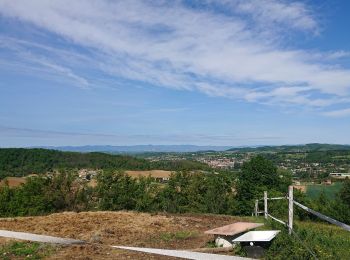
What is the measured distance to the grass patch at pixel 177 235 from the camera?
39.1 ft

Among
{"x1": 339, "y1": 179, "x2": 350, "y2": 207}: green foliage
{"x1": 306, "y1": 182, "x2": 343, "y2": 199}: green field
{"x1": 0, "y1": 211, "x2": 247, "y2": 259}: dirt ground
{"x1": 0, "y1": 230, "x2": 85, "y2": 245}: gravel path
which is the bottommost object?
{"x1": 306, "y1": 182, "x2": 343, "y2": 199}: green field

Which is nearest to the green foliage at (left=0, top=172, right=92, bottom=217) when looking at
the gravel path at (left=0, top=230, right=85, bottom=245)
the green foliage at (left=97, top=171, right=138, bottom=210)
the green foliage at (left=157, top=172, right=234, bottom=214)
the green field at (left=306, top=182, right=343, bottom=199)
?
the green foliage at (left=97, top=171, right=138, bottom=210)

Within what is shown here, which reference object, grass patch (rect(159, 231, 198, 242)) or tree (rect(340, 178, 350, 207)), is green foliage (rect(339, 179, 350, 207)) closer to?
tree (rect(340, 178, 350, 207))

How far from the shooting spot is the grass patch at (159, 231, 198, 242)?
11933 mm

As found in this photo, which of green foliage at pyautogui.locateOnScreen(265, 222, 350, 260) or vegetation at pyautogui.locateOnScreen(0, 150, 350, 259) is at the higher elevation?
green foliage at pyautogui.locateOnScreen(265, 222, 350, 260)

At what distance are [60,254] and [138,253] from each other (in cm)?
180

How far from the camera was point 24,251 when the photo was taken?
9.40 metres

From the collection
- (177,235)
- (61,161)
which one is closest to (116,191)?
(177,235)

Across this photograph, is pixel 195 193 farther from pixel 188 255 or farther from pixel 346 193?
pixel 188 255

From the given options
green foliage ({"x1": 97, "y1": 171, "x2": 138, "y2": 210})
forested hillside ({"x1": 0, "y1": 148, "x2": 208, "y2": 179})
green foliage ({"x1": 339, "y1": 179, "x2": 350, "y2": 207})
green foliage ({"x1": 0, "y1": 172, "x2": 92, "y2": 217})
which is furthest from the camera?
forested hillside ({"x1": 0, "y1": 148, "x2": 208, "y2": 179})

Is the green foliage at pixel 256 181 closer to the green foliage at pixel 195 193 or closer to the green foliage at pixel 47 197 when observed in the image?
the green foliage at pixel 195 193

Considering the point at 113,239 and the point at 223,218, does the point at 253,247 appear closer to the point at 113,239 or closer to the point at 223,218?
the point at 113,239

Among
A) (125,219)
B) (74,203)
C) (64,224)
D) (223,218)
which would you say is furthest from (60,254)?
(74,203)

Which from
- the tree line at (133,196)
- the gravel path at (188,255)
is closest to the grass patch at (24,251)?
the gravel path at (188,255)
